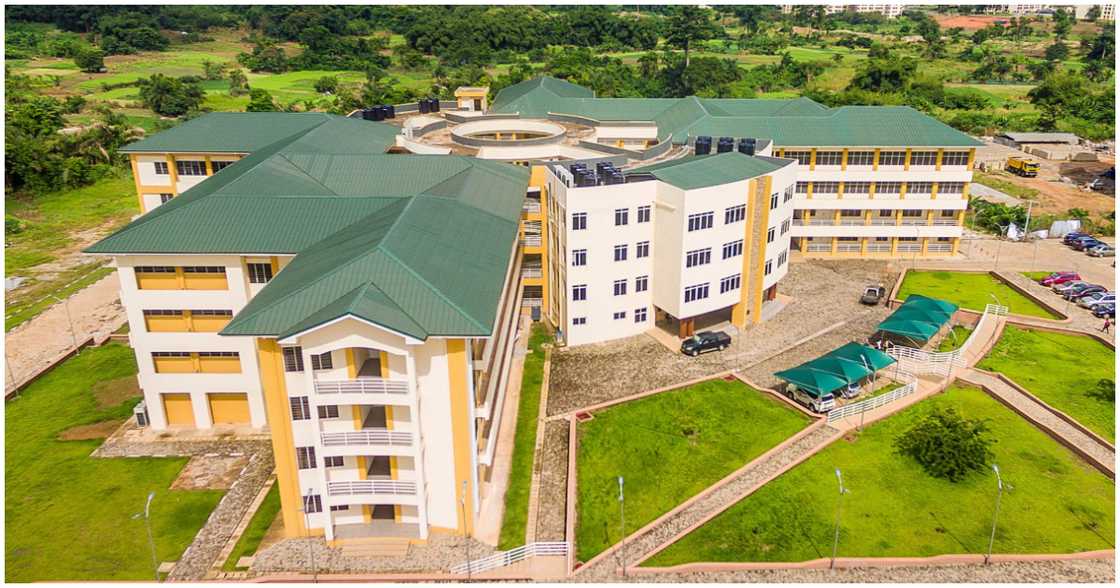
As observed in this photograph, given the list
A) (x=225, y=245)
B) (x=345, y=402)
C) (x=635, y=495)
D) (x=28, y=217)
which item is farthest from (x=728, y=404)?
(x=28, y=217)

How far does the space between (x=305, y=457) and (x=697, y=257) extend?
26.3 metres

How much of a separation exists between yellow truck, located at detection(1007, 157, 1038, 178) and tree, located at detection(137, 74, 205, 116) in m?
129

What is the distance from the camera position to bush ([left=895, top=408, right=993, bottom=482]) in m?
32.8

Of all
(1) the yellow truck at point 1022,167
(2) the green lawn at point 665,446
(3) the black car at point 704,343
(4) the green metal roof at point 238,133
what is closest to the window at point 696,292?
(3) the black car at point 704,343

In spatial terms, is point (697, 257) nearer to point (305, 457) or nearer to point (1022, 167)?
point (305, 457)

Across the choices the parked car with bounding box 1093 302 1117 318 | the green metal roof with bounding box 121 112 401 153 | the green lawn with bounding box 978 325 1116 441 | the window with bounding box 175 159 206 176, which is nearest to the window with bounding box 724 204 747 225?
the green lawn with bounding box 978 325 1116 441

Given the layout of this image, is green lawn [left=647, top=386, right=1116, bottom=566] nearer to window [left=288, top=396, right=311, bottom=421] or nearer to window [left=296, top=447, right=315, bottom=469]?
Answer: window [left=296, top=447, right=315, bottom=469]

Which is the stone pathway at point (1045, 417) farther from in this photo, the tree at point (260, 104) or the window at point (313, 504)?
the tree at point (260, 104)

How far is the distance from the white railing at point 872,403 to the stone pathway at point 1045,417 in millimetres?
4356

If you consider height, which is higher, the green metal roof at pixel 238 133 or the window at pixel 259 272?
the green metal roof at pixel 238 133

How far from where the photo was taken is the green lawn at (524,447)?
99.3 ft

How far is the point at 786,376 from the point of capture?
38.9m

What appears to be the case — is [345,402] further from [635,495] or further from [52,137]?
[52,137]

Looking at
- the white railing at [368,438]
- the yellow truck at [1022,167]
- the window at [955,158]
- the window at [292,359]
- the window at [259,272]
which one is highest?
the window at [955,158]
